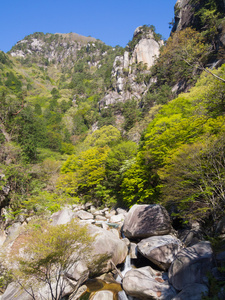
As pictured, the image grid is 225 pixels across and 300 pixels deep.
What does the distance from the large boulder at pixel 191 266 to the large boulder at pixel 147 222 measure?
11.3 feet

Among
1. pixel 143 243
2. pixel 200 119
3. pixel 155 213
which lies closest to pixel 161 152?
pixel 200 119

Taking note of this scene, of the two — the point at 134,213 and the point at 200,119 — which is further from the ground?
the point at 200,119

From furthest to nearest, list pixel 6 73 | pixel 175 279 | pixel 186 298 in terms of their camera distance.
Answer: pixel 6 73, pixel 175 279, pixel 186 298

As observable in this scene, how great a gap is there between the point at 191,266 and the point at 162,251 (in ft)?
7.22

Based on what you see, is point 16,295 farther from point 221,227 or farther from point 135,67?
point 135,67

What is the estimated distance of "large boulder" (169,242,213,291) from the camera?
6145mm

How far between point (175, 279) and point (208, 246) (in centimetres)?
197

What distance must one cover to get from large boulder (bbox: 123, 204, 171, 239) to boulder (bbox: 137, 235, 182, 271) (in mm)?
1349

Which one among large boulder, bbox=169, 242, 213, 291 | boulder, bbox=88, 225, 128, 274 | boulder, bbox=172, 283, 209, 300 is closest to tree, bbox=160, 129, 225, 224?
large boulder, bbox=169, 242, 213, 291

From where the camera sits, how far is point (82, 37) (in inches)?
7367

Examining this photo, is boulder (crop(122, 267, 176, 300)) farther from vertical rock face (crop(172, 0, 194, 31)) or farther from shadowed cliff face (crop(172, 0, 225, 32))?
vertical rock face (crop(172, 0, 194, 31))

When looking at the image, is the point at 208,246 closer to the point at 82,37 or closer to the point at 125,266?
the point at 125,266

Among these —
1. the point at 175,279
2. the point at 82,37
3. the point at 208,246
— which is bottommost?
the point at 175,279

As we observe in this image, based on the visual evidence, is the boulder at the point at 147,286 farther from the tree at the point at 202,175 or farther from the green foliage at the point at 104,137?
the green foliage at the point at 104,137
